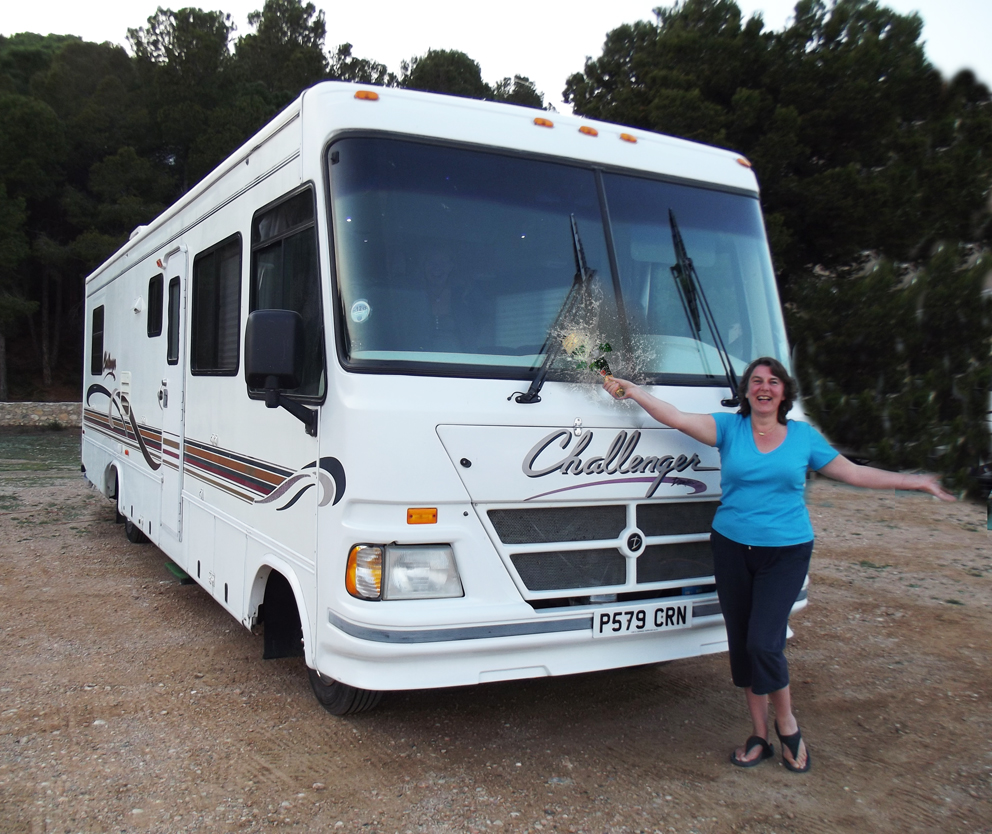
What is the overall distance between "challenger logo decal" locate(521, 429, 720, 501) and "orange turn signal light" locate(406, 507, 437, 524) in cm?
40

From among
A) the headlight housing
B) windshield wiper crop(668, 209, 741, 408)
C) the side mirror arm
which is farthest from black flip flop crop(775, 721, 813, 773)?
the side mirror arm

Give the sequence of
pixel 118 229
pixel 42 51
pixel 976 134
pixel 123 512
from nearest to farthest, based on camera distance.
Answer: pixel 123 512, pixel 976 134, pixel 118 229, pixel 42 51

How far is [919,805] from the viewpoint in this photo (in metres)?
3.44

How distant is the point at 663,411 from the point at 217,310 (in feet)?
8.68

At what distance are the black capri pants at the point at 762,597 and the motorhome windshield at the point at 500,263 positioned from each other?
0.82 metres

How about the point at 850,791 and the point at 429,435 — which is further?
the point at 850,791

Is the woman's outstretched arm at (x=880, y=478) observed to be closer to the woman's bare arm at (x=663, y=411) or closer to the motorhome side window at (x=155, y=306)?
the woman's bare arm at (x=663, y=411)

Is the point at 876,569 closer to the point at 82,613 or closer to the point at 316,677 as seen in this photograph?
the point at 316,677

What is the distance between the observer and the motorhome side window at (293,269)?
3566mm

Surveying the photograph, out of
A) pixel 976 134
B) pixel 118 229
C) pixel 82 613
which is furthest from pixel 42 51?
pixel 82 613

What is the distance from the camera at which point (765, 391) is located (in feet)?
11.9

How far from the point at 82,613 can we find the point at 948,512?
964 centimetres

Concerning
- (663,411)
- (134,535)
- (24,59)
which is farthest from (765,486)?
(24,59)

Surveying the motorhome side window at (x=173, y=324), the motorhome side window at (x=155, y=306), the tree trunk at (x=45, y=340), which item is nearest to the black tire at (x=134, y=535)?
the motorhome side window at (x=155, y=306)
